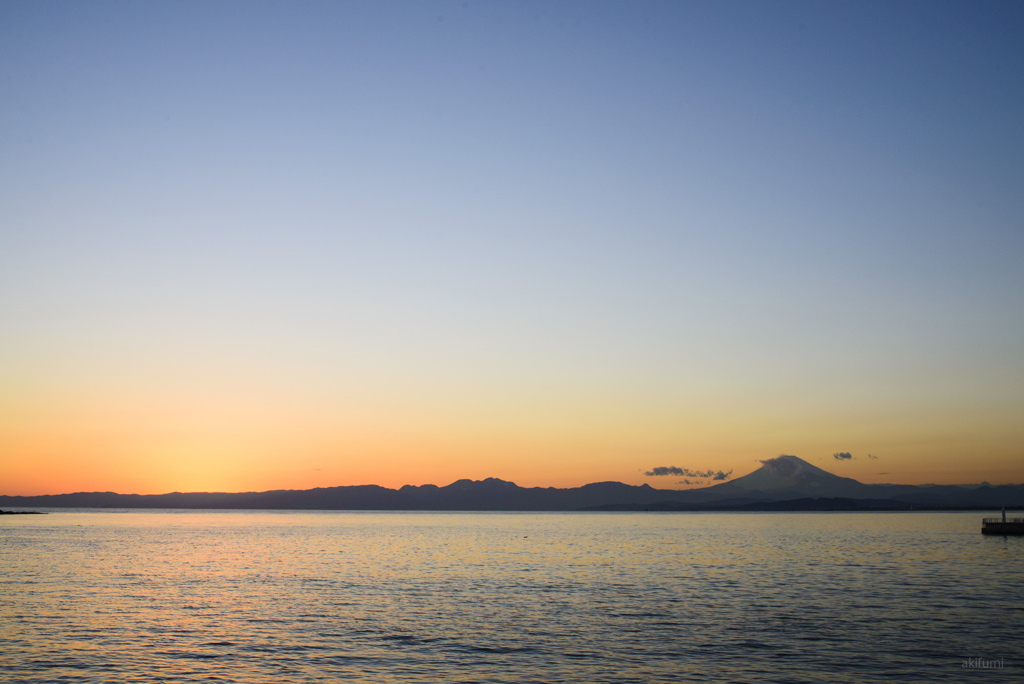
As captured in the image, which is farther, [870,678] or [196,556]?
[196,556]

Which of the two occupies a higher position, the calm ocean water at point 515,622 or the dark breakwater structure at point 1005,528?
the calm ocean water at point 515,622

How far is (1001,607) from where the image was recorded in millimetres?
49406

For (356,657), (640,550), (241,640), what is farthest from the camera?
(640,550)

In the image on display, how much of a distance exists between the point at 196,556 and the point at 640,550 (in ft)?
208

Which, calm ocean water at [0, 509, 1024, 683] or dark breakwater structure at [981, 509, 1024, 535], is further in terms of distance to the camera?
dark breakwater structure at [981, 509, 1024, 535]

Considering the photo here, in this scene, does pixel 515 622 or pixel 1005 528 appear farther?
pixel 1005 528

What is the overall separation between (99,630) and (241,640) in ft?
31.4

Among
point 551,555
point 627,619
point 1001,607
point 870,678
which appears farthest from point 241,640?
point 551,555

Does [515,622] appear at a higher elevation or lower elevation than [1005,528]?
higher

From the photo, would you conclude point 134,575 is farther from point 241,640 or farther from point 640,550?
point 640,550

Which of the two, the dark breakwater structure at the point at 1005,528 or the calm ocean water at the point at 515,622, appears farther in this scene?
the dark breakwater structure at the point at 1005,528

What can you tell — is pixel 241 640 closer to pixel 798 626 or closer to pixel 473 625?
pixel 473 625

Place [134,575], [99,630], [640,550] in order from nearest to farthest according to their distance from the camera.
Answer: [99,630] < [134,575] < [640,550]

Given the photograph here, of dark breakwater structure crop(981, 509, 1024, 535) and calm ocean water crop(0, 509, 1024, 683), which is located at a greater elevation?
calm ocean water crop(0, 509, 1024, 683)
